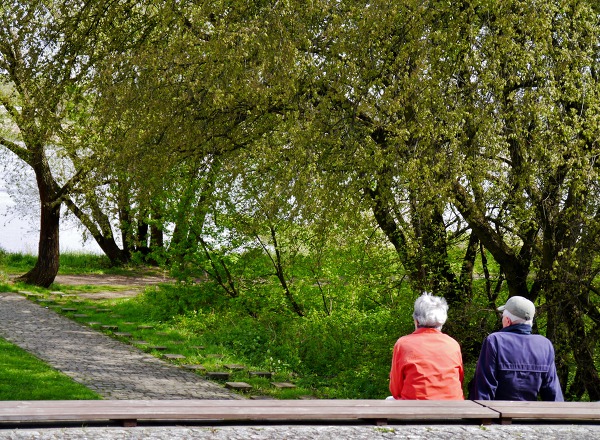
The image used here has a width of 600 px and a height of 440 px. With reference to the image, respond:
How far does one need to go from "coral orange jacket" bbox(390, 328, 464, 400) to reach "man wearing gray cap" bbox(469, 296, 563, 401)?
0.19 m

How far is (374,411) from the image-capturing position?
21.1 feet

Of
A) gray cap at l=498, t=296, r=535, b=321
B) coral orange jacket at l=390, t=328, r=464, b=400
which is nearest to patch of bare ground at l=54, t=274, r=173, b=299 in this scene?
coral orange jacket at l=390, t=328, r=464, b=400

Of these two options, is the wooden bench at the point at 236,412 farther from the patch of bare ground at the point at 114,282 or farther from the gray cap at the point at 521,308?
the patch of bare ground at the point at 114,282

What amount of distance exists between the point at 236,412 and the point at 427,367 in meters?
1.46

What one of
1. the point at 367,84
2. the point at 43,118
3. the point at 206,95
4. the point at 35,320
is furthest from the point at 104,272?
the point at 367,84

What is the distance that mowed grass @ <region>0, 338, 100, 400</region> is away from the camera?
32.8 ft

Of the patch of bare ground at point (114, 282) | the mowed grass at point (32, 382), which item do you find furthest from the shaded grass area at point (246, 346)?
the patch of bare ground at point (114, 282)

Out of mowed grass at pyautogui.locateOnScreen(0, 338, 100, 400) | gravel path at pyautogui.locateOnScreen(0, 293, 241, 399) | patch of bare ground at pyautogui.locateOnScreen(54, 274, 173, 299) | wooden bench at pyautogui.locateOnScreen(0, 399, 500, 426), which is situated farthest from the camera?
patch of bare ground at pyautogui.locateOnScreen(54, 274, 173, 299)

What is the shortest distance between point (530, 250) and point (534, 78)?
2.43m

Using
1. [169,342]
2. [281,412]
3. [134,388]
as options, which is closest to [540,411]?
[281,412]

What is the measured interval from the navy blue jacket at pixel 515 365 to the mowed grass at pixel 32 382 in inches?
210

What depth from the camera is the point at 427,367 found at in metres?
6.02

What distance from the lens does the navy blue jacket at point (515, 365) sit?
607cm

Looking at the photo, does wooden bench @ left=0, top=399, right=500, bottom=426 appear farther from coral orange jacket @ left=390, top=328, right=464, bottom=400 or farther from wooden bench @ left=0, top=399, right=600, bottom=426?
coral orange jacket @ left=390, top=328, right=464, bottom=400
